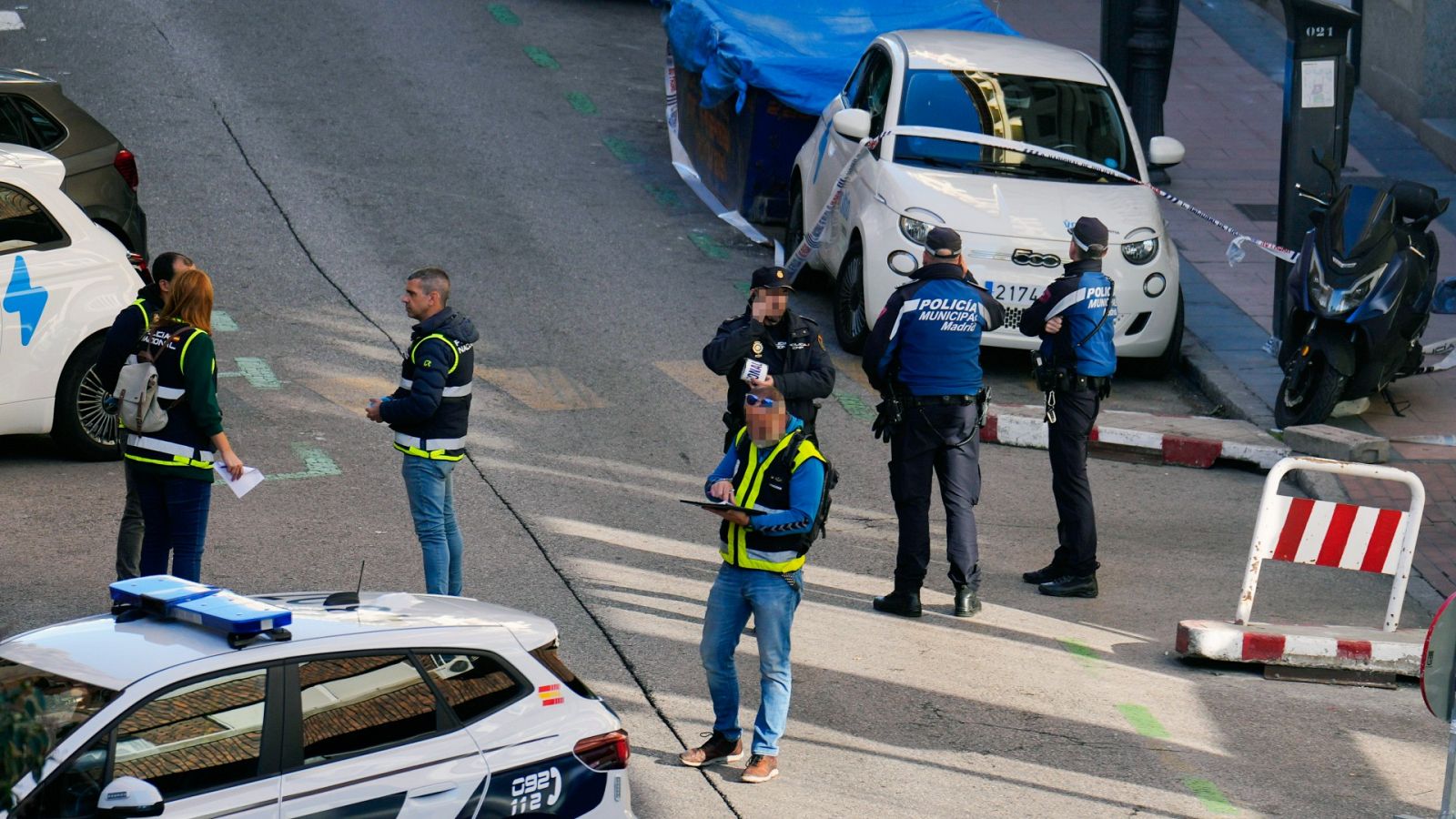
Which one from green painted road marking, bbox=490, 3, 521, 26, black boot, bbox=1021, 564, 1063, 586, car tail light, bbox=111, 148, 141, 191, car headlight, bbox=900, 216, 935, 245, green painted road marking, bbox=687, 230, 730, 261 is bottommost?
green painted road marking, bbox=687, 230, 730, 261

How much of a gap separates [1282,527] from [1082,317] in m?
1.41

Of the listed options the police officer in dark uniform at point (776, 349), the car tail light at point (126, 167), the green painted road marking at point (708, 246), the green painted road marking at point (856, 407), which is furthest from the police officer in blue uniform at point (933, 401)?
the green painted road marking at point (708, 246)

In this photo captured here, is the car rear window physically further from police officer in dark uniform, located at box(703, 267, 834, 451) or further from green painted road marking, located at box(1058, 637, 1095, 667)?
green painted road marking, located at box(1058, 637, 1095, 667)

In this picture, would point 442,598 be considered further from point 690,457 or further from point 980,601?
point 690,457

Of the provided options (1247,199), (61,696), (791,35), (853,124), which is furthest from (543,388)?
(1247,199)

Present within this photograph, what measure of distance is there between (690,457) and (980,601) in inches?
92.6

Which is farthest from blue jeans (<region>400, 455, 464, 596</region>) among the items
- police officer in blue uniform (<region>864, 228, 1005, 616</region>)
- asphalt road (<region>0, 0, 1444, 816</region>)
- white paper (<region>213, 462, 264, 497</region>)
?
police officer in blue uniform (<region>864, 228, 1005, 616</region>)

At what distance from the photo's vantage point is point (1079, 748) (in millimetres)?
7277

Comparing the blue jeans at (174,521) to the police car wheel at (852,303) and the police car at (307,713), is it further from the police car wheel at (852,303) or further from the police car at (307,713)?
the police car wheel at (852,303)

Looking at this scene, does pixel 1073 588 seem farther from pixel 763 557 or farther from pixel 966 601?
pixel 763 557

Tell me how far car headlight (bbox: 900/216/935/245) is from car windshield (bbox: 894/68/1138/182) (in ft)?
2.33

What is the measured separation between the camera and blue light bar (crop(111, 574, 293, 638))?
5176 mm

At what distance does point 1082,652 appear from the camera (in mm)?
8328

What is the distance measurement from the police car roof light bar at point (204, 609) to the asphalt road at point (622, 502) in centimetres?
190
